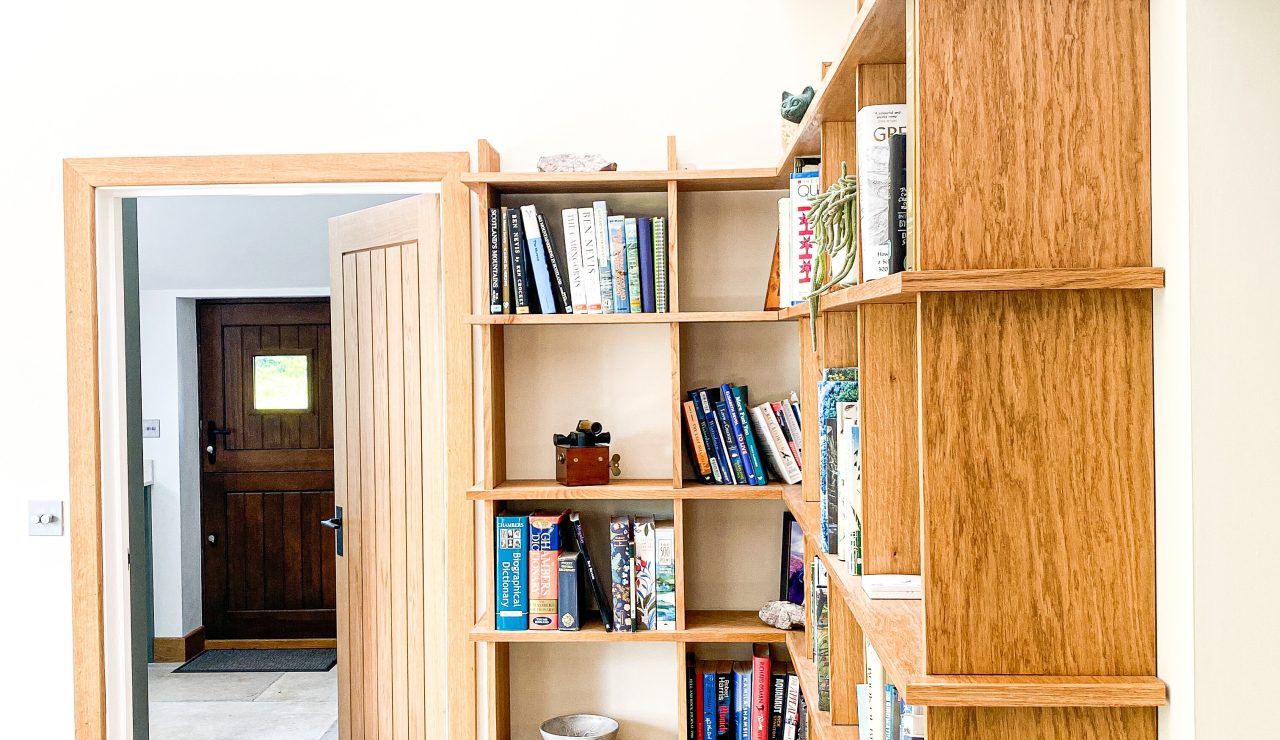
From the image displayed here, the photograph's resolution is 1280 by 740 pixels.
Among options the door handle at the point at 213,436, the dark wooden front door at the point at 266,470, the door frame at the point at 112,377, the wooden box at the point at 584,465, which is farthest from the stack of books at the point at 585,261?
the door handle at the point at 213,436

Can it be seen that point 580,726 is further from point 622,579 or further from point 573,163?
point 573,163

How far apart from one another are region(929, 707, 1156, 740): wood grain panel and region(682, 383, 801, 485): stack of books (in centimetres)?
128

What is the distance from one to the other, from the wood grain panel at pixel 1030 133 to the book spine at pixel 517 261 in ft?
4.44

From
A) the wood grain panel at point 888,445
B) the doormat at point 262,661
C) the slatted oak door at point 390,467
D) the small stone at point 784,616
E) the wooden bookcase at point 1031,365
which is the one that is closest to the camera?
the wooden bookcase at point 1031,365

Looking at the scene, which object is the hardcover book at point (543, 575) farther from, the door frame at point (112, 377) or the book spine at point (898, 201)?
the book spine at point (898, 201)

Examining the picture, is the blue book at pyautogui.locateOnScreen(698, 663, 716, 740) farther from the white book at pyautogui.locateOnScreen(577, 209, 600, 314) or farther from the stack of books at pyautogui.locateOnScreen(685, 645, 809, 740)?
the white book at pyautogui.locateOnScreen(577, 209, 600, 314)

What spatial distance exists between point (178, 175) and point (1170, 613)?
230 centimetres

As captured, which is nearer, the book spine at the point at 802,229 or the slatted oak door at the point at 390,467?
the book spine at the point at 802,229

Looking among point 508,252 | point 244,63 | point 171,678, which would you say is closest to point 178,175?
point 244,63

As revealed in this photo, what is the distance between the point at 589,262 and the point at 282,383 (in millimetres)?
3480

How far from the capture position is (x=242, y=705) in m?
Answer: 4.45

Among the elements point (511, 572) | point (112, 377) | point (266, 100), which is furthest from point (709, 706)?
point (266, 100)

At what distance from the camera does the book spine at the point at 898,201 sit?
115 cm

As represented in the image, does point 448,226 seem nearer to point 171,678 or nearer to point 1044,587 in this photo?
point 1044,587
